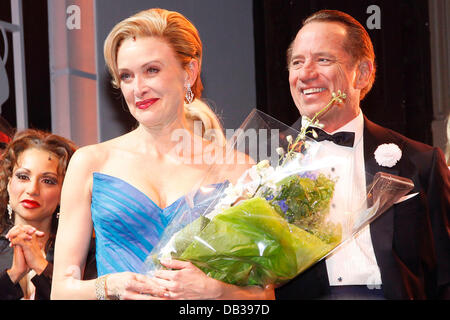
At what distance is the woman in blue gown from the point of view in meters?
2.03

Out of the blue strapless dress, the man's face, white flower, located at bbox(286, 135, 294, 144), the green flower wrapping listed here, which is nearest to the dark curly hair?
the blue strapless dress

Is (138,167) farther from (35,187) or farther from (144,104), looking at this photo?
(35,187)

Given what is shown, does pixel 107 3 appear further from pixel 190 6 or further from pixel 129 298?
pixel 129 298

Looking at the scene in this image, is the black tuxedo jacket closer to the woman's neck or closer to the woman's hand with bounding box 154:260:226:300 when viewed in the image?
the woman's hand with bounding box 154:260:226:300

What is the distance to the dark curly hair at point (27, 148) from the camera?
8.52ft

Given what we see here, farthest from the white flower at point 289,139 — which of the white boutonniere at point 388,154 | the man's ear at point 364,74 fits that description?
the man's ear at point 364,74

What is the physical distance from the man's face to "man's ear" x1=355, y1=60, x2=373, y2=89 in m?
0.02

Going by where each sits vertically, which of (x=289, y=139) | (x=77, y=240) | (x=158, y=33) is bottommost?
(x=77, y=240)

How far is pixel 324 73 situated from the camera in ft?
8.05

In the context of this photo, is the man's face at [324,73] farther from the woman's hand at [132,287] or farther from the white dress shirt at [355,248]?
the woman's hand at [132,287]

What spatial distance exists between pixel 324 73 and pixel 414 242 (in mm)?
730

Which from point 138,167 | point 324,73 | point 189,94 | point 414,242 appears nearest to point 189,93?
point 189,94

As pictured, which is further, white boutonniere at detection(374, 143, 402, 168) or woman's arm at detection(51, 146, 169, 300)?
white boutonniere at detection(374, 143, 402, 168)
